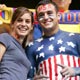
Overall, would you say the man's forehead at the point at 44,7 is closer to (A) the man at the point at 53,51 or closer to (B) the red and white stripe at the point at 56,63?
(A) the man at the point at 53,51

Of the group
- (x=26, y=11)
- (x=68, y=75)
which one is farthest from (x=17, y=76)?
(x=26, y=11)

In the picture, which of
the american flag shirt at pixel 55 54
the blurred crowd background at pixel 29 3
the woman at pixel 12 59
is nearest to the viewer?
the woman at pixel 12 59

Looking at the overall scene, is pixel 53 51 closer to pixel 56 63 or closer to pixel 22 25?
pixel 56 63

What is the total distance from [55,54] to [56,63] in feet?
0.19

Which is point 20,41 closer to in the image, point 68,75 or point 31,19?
point 31,19

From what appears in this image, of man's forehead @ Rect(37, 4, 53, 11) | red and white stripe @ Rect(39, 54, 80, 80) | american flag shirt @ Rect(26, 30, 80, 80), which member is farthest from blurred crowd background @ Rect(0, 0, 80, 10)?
red and white stripe @ Rect(39, 54, 80, 80)

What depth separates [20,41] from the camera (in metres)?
2.30

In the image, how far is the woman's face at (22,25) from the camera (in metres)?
2.30

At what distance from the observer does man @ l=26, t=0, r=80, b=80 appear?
2166 millimetres

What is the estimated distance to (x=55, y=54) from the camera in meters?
2.21

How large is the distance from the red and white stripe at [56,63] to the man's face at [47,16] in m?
0.21

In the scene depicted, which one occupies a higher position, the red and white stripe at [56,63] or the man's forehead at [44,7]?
the man's forehead at [44,7]

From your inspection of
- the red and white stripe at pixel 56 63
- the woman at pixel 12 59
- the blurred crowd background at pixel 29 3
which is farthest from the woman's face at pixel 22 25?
the blurred crowd background at pixel 29 3

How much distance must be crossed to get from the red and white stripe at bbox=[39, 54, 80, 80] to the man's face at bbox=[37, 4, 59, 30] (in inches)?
8.2
